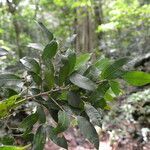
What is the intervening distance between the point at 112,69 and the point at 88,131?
27 centimetres

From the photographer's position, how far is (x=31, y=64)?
1397mm

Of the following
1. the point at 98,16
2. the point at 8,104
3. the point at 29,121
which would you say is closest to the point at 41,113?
the point at 29,121

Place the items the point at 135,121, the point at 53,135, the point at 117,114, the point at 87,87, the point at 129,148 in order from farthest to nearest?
the point at 117,114 → the point at 135,121 → the point at 129,148 → the point at 53,135 → the point at 87,87

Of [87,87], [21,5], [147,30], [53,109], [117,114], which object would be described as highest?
[87,87]

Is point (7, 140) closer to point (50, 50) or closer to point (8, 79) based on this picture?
point (8, 79)

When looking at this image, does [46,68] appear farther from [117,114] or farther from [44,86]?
[117,114]

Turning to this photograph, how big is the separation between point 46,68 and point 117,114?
11.9ft

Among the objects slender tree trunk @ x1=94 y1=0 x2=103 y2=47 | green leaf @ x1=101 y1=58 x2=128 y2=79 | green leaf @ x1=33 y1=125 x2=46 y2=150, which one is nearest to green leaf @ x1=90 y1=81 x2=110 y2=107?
green leaf @ x1=101 y1=58 x2=128 y2=79

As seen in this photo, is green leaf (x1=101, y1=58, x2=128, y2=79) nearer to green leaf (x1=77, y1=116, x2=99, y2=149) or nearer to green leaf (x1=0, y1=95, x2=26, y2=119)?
green leaf (x1=77, y1=116, x2=99, y2=149)

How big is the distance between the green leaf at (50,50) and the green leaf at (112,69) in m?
0.22

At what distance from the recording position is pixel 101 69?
149 cm

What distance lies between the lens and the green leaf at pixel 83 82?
1350mm

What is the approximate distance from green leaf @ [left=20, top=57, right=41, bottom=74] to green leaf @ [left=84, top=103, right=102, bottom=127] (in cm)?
25

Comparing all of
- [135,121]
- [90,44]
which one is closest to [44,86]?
[135,121]
